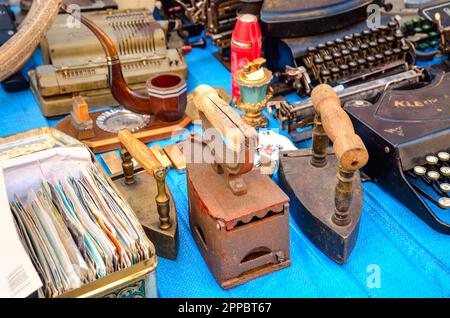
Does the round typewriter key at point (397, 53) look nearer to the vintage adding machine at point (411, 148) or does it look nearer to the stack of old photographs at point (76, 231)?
A: the vintage adding machine at point (411, 148)

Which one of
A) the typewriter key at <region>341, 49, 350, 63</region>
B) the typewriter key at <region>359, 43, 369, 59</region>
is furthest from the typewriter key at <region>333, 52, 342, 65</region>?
the typewriter key at <region>359, 43, 369, 59</region>

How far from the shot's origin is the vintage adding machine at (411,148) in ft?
6.07

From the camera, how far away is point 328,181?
6.07ft

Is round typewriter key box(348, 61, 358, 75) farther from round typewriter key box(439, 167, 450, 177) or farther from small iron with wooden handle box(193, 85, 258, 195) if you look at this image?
small iron with wooden handle box(193, 85, 258, 195)

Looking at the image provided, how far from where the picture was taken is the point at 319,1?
2.46 m

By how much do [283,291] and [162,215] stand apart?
1.47 ft

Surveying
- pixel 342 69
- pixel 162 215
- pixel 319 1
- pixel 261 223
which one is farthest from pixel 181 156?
pixel 319 1

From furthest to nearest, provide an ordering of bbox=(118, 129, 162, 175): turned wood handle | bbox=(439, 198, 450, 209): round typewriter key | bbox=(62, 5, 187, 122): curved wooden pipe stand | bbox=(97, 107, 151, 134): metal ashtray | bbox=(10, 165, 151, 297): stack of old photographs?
bbox=(97, 107, 151, 134): metal ashtray < bbox=(62, 5, 187, 122): curved wooden pipe stand < bbox=(439, 198, 450, 209): round typewriter key < bbox=(118, 129, 162, 175): turned wood handle < bbox=(10, 165, 151, 297): stack of old photographs

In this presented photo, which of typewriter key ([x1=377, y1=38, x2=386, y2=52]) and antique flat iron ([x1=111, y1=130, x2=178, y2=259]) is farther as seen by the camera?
typewriter key ([x1=377, y1=38, x2=386, y2=52])

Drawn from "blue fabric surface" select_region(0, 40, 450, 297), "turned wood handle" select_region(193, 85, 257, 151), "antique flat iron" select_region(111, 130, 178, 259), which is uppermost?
"turned wood handle" select_region(193, 85, 257, 151)

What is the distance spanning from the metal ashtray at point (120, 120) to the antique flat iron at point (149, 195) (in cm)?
38

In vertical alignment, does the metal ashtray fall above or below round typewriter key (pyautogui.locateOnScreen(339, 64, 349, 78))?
below

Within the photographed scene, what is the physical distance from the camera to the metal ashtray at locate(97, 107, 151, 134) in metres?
2.27
